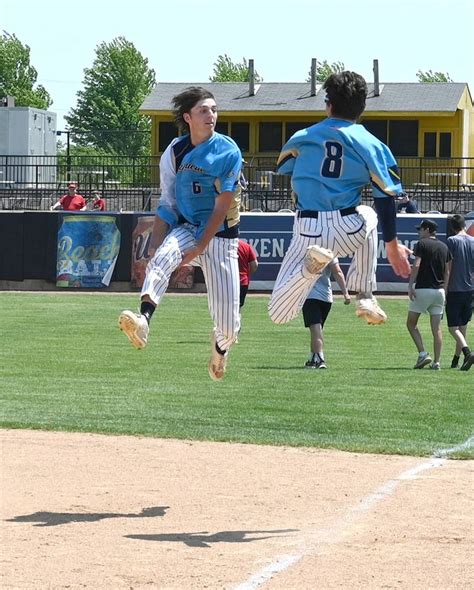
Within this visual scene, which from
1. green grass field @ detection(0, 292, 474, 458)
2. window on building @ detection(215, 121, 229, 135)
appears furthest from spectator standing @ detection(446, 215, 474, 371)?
window on building @ detection(215, 121, 229, 135)

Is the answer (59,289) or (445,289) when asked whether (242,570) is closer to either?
(445,289)

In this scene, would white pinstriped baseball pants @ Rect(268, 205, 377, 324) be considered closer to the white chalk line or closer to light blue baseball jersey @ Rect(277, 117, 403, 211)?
light blue baseball jersey @ Rect(277, 117, 403, 211)

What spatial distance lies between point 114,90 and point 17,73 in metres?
6.83

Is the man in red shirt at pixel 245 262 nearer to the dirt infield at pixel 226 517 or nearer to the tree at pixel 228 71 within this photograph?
the dirt infield at pixel 226 517

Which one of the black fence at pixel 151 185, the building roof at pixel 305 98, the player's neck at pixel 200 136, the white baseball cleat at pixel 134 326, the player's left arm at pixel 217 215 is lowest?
the white baseball cleat at pixel 134 326

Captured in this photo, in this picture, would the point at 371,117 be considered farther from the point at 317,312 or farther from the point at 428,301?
the point at 317,312

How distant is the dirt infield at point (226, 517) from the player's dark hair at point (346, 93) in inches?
102

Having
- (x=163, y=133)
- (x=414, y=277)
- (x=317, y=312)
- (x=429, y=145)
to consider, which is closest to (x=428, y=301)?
(x=414, y=277)

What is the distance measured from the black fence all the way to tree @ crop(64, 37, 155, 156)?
3726 cm

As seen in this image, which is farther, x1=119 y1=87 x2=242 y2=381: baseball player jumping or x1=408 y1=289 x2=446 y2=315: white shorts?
x1=408 y1=289 x2=446 y2=315: white shorts

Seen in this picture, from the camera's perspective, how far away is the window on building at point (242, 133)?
157 feet

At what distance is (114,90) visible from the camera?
85.8 metres

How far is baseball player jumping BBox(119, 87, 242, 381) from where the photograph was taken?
7953 millimetres

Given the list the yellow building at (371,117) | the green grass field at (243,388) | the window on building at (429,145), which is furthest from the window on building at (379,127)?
the green grass field at (243,388)
